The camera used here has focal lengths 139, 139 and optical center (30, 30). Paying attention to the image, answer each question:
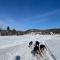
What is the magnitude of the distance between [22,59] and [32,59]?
2.08ft

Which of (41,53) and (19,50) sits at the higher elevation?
(19,50)

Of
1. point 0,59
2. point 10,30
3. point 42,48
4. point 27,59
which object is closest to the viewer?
point 0,59

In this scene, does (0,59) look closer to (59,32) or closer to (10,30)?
(10,30)

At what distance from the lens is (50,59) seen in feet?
29.0

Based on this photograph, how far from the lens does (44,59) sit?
8.56 metres

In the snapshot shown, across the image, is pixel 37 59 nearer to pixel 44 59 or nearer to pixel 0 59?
pixel 44 59

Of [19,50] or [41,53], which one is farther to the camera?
[19,50]

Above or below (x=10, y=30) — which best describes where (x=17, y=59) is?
below

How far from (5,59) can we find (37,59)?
1.94 m

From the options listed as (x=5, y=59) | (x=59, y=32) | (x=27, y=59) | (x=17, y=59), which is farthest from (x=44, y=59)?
(x=59, y=32)

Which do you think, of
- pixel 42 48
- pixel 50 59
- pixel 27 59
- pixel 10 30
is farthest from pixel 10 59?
pixel 10 30

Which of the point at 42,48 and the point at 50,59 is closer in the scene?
the point at 50,59

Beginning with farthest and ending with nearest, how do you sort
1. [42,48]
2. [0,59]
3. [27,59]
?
1. [42,48]
2. [27,59]
3. [0,59]

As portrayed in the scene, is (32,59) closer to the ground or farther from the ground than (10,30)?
closer to the ground
